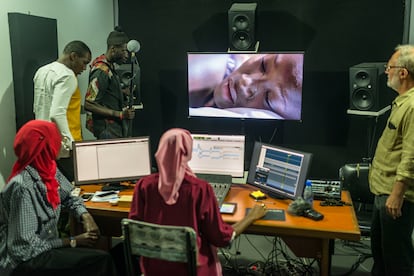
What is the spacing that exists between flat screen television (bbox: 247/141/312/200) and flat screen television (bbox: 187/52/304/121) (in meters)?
1.53

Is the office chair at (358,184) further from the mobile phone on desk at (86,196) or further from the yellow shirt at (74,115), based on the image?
the yellow shirt at (74,115)

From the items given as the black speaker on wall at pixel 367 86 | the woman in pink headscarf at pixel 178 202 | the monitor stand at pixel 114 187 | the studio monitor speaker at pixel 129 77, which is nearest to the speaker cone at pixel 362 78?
the black speaker on wall at pixel 367 86

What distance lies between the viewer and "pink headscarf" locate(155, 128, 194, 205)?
185 cm

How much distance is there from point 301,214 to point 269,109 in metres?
1.98

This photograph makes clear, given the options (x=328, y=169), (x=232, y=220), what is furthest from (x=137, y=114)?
(x=232, y=220)

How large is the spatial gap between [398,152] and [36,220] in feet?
6.10

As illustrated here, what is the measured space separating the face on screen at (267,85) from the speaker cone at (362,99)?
52 centimetres

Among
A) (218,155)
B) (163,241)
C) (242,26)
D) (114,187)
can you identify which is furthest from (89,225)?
(242,26)

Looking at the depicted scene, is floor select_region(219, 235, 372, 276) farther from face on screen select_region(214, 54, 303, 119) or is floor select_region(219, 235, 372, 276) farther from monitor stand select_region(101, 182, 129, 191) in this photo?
face on screen select_region(214, 54, 303, 119)

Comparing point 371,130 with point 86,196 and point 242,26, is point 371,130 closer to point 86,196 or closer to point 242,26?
point 242,26

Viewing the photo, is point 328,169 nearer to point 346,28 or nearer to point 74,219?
point 346,28

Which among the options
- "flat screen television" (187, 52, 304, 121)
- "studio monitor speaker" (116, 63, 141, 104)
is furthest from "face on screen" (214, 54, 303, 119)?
"studio monitor speaker" (116, 63, 141, 104)

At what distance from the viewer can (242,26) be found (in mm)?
4105

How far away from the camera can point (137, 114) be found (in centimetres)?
503
